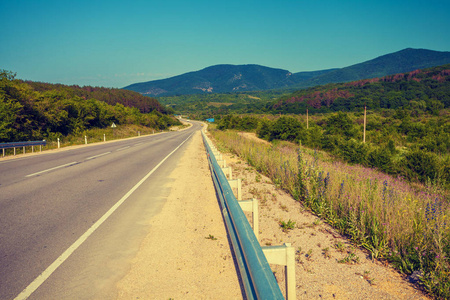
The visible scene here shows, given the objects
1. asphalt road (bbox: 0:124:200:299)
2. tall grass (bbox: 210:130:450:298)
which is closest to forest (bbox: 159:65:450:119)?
tall grass (bbox: 210:130:450:298)

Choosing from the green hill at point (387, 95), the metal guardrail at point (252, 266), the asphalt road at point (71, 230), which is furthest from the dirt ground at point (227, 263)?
the green hill at point (387, 95)

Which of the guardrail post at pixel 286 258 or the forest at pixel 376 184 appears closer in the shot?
the guardrail post at pixel 286 258

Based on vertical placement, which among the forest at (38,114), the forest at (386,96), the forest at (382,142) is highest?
the forest at (386,96)

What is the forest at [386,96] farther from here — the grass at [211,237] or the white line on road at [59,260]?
the white line on road at [59,260]

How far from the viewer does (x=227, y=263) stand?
359 centimetres

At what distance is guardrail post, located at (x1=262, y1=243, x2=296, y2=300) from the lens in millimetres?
2239

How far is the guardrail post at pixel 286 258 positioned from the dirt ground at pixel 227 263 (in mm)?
756

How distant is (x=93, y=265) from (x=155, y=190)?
418 cm

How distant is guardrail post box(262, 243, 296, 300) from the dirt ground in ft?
2.48

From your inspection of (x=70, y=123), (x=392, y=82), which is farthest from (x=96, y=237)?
(x=392, y=82)

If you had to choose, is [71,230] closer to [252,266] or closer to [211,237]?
[211,237]

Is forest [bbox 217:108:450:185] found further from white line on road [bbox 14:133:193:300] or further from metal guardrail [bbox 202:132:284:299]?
white line on road [bbox 14:133:193:300]

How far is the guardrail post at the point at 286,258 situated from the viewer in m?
2.24

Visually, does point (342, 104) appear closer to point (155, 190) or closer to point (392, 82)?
point (392, 82)
